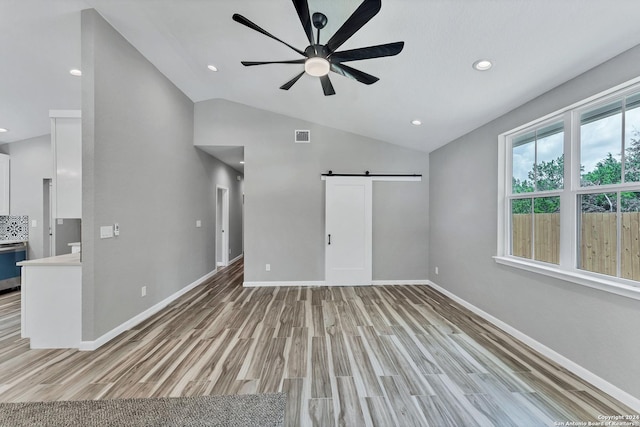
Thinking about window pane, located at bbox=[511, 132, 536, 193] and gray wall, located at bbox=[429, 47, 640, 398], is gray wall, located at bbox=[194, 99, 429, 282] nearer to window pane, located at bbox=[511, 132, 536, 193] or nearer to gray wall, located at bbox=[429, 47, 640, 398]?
gray wall, located at bbox=[429, 47, 640, 398]

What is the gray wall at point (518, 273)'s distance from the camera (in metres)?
1.85

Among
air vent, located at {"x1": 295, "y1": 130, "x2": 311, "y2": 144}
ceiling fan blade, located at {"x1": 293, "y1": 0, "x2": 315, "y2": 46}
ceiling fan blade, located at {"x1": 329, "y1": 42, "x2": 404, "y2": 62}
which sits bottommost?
ceiling fan blade, located at {"x1": 329, "y1": 42, "x2": 404, "y2": 62}

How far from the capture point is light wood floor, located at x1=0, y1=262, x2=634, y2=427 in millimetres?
1728

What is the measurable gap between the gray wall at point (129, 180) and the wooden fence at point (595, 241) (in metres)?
4.69

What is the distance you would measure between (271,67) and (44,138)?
4.82 metres

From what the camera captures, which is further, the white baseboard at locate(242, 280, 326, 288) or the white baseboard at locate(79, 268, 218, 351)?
the white baseboard at locate(242, 280, 326, 288)

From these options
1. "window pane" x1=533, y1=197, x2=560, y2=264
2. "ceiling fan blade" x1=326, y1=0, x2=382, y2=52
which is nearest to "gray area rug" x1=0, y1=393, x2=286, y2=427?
"ceiling fan blade" x1=326, y1=0, x2=382, y2=52

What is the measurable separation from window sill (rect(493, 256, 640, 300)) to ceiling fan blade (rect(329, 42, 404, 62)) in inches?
95.5

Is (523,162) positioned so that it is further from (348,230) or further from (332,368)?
(332,368)

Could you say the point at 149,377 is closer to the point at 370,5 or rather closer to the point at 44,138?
the point at 370,5

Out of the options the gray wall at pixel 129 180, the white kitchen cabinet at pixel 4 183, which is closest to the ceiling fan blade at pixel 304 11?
the gray wall at pixel 129 180

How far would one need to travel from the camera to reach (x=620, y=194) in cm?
194

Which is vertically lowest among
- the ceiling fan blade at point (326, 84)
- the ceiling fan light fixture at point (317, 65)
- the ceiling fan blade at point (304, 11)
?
the ceiling fan light fixture at point (317, 65)

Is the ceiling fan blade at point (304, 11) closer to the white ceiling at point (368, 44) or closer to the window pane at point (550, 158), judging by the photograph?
the white ceiling at point (368, 44)
